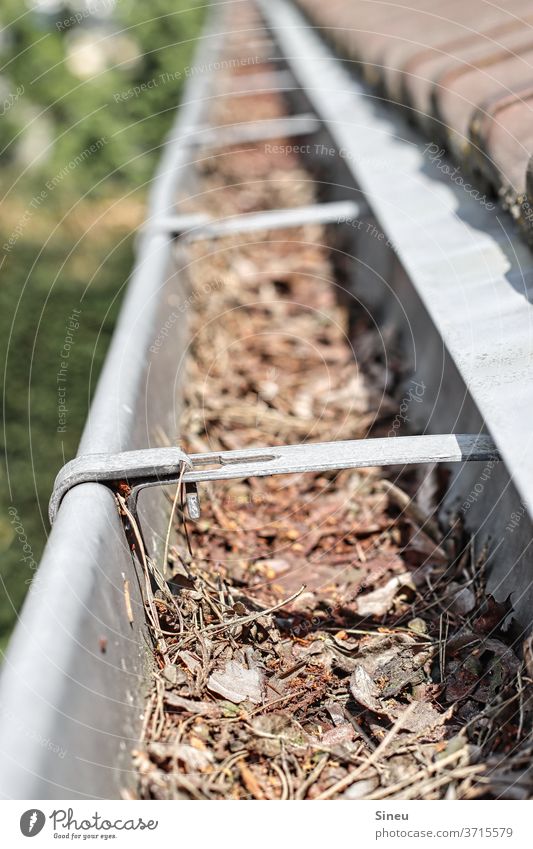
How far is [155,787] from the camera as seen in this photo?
1489 millimetres

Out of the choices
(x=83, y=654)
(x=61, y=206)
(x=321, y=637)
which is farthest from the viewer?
(x=61, y=206)

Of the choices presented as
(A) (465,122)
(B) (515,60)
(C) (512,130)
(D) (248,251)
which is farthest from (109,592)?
(D) (248,251)

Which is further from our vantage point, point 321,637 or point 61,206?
point 61,206

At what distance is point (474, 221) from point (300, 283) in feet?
5.27

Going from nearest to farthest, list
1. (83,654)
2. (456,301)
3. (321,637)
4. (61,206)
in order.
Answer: (83,654) → (321,637) → (456,301) → (61,206)

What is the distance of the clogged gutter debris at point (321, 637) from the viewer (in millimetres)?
1508

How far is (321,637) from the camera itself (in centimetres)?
188

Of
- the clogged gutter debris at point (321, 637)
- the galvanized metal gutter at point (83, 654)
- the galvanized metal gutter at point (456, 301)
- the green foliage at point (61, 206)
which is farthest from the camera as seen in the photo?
the green foliage at point (61, 206)

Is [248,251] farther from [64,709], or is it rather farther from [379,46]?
[64,709]
